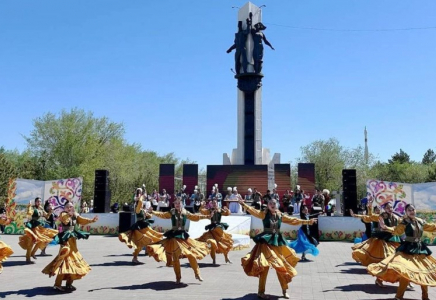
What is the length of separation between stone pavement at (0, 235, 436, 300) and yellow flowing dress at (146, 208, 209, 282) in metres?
0.50

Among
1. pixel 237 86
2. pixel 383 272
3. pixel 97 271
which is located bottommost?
pixel 97 271

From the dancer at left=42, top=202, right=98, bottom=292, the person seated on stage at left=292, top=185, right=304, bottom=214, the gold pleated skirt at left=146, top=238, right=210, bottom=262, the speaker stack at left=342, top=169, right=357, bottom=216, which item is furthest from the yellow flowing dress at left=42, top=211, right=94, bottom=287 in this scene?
the person seated on stage at left=292, top=185, right=304, bottom=214

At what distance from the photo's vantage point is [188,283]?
941cm

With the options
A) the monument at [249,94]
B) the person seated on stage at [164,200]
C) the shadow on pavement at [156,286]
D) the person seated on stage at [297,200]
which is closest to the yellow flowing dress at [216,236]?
the shadow on pavement at [156,286]

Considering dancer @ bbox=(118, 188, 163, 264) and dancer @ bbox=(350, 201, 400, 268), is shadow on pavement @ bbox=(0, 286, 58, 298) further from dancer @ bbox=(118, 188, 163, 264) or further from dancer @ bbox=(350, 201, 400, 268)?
dancer @ bbox=(350, 201, 400, 268)

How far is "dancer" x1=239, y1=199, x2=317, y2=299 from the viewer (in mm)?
7664

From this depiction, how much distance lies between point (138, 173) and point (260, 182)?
20.8 meters

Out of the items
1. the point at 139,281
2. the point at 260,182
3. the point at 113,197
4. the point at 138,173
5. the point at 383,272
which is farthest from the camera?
the point at 138,173

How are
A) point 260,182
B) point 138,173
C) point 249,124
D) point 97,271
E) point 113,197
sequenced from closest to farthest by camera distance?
point 97,271 < point 260,182 < point 249,124 < point 113,197 < point 138,173

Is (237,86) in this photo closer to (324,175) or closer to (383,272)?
(324,175)

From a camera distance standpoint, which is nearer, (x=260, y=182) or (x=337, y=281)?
(x=337, y=281)

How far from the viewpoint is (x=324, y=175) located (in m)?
50.0

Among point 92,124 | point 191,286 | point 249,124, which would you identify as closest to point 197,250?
point 191,286

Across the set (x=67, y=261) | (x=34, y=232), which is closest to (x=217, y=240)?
(x=67, y=261)
